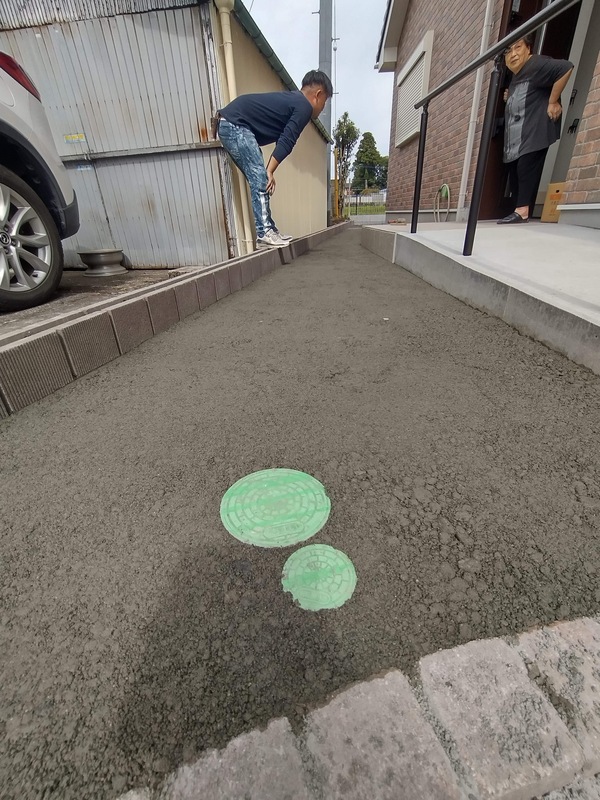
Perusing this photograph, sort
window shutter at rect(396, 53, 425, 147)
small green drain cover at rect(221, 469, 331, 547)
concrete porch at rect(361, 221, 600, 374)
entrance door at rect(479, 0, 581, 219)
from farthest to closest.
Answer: window shutter at rect(396, 53, 425, 147)
entrance door at rect(479, 0, 581, 219)
concrete porch at rect(361, 221, 600, 374)
small green drain cover at rect(221, 469, 331, 547)

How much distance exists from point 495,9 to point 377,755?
7.53 m

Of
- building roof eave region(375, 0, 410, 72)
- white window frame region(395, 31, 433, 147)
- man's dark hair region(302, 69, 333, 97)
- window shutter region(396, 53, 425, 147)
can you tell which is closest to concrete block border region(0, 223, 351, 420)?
man's dark hair region(302, 69, 333, 97)

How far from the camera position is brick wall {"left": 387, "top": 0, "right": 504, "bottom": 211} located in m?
5.52

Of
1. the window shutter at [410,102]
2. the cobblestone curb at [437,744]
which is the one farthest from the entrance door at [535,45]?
the cobblestone curb at [437,744]

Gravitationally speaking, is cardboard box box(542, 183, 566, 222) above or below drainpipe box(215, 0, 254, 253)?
below

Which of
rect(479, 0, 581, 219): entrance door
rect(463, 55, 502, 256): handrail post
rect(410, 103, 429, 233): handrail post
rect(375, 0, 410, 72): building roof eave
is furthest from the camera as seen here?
rect(375, 0, 410, 72): building roof eave

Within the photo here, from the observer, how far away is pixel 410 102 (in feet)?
28.0

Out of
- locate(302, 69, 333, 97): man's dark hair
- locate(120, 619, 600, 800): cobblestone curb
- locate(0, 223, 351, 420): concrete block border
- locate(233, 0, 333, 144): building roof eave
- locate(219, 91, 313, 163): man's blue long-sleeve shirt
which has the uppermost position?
locate(233, 0, 333, 144): building roof eave

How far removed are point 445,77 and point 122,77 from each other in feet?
18.5

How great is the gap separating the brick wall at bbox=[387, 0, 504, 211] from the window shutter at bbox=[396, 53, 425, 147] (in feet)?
1.14

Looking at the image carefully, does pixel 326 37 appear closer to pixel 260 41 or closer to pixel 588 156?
pixel 260 41

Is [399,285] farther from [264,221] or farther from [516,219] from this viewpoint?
[516,219]

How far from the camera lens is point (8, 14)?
3.72 metres

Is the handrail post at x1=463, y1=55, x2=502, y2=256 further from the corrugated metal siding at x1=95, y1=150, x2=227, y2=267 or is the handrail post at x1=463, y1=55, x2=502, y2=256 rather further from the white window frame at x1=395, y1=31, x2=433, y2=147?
the white window frame at x1=395, y1=31, x2=433, y2=147
